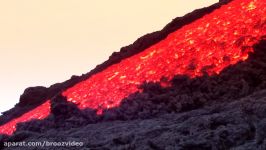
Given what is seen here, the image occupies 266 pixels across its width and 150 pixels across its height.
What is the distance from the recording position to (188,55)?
20078 mm

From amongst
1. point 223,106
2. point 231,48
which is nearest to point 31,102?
point 231,48

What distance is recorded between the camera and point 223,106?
41.8ft

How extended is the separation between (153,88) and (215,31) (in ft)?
17.4

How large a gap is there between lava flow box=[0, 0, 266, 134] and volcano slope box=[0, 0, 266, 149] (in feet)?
0.71

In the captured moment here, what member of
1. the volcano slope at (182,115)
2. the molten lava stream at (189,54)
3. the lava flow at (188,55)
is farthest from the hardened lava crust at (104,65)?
the volcano slope at (182,115)

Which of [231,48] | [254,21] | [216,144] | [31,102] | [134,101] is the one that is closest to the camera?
[216,144]

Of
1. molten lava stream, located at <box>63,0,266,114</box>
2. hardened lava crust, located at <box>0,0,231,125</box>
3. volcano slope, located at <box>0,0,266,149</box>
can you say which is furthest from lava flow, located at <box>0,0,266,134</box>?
hardened lava crust, located at <box>0,0,231,125</box>

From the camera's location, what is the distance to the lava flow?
18.7m

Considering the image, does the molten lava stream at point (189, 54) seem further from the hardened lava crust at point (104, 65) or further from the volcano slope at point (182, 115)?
the hardened lava crust at point (104, 65)

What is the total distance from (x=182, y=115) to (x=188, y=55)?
7108mm

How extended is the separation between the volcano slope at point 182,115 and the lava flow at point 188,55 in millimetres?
217

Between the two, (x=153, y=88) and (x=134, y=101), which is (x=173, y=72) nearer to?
(x=153, y=88)

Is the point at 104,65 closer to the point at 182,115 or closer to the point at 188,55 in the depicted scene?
the point at 188,55

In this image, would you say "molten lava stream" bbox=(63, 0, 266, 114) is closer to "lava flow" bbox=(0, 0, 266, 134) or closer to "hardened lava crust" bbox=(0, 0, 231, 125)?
"lava flow" bbox=(0, 0, 266, 134)
